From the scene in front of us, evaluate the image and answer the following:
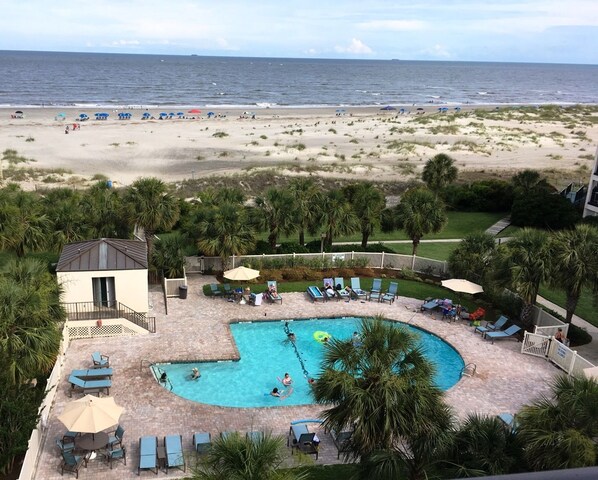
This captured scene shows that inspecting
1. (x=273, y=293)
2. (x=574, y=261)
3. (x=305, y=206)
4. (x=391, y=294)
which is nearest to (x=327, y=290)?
(x=273, y=293)

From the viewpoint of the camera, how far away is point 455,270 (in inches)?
1085

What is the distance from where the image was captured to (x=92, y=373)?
18.7m

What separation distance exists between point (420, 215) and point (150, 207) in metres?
13.9

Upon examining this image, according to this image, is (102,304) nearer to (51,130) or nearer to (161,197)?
(161,197)

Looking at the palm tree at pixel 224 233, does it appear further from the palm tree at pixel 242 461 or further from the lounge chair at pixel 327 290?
the palm tree at pixel 242 461

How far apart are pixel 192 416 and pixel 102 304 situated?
813 centimetres

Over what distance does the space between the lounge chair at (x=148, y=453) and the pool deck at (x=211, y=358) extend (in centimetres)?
29

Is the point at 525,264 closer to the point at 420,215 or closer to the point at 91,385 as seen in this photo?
the point at 420,215

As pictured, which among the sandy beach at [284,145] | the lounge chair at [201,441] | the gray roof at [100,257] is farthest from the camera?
the sandy beach at [284,145]

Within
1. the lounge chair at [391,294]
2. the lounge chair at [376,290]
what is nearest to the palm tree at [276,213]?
the lounge chair at [376,290]

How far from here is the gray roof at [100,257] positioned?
22.7 metres

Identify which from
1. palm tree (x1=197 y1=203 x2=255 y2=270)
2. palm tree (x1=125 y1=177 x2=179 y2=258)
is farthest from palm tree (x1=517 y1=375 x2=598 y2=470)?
palm tree (x1=125 y1=177 x2=179 y2=258)

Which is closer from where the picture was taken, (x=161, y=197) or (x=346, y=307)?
(x=346, y=307)

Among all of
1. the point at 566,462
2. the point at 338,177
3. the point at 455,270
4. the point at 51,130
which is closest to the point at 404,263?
the point at 455,270
